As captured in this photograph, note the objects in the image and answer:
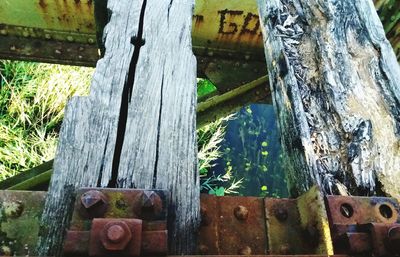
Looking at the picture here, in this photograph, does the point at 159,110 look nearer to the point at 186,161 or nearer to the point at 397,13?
the point at 186,161

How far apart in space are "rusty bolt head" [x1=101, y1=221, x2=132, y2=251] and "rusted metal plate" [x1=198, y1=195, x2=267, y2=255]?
0.21 m

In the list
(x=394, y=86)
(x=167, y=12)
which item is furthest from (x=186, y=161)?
(x=394, y=86)

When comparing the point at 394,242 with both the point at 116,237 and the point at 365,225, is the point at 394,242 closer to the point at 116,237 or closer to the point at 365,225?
the point at 365,225

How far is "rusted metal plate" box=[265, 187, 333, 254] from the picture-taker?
839 millimetres

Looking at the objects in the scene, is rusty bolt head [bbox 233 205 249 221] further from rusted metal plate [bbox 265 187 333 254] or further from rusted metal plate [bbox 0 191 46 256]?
rusted metal plate [bbox 0 191 46 256]

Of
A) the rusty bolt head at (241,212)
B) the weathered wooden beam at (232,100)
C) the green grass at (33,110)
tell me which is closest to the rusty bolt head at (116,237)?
the rusty bolt head at (241,212)

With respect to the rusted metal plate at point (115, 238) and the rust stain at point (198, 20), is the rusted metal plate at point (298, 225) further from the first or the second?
the rust stain at point (198, 20)

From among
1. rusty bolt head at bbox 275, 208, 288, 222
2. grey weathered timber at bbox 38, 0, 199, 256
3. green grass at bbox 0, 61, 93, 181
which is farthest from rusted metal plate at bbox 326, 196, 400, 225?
green grass at bbox 0, 61, 93, 181

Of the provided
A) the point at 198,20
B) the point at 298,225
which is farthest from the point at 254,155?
the point at 298,225

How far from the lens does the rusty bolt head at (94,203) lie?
75 cm

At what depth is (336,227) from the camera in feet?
2.70

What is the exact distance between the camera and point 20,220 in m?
0.81

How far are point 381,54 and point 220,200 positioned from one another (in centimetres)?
71

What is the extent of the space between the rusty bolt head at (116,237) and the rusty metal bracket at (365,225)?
437mm
